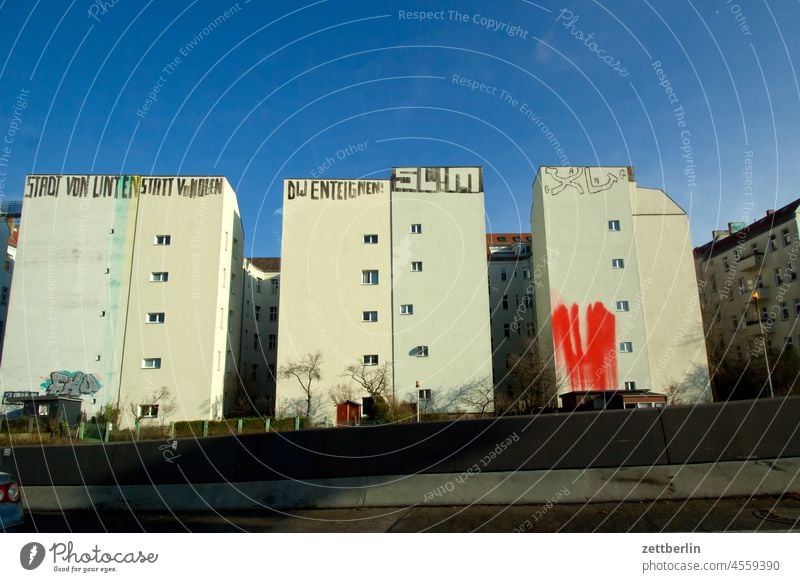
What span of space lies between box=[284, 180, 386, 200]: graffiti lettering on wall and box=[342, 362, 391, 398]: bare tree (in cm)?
1154

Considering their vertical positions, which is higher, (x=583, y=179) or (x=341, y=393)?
(x=583, y=179)

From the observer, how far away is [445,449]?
8.57m

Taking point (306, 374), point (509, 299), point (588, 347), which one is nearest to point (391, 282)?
point (306, 374)

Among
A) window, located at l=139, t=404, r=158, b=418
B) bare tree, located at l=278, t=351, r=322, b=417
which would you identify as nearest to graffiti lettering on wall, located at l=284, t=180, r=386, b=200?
bare tree, located at l=278, t=351, r=322, b=417

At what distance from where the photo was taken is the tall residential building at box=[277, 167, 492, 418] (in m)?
33.1

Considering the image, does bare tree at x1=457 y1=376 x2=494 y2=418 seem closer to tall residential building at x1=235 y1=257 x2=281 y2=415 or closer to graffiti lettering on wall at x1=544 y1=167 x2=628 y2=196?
tall residential building at x1=235 y1=257 x2=281 y2=415

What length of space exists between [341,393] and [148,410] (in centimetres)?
1162

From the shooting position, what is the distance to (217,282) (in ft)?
110

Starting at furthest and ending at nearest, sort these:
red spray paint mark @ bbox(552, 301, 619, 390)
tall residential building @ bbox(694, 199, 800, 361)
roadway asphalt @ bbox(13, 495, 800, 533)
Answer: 1. tall residential building @ bbox(694, 199, 800, 361)
2. red spray paint mark @ bbox(552, 301, 619, 390)
3. roadway asphalt @ bbox(13, 495, 800, 533)

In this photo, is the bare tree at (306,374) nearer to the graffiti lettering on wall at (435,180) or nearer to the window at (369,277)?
the window at (369,277)

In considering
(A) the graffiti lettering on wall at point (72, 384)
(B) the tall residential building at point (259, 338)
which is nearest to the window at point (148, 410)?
(A) the graffiti lettering on wall at point (72, 384)

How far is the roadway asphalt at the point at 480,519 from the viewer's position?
676 centimetres

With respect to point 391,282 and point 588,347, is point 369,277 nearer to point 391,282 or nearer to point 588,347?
point 391,282
